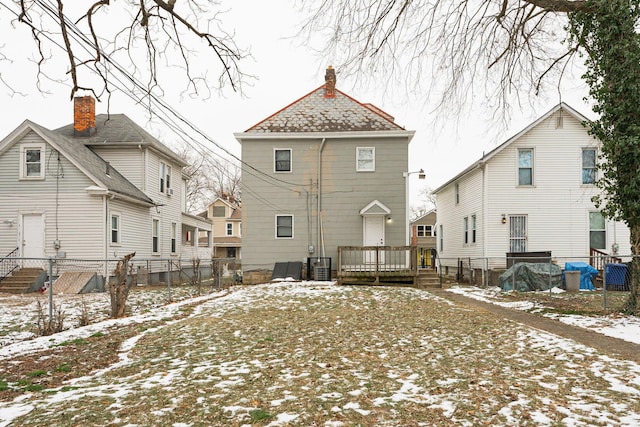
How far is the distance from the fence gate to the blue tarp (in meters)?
2.11

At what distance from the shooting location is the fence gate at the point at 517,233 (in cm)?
2083

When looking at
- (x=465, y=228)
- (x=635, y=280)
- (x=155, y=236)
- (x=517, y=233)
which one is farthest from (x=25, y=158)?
(x=635, y=280)

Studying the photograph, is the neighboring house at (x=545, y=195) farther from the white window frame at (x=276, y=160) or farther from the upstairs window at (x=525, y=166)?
the white window frame at (x=276, y=160)

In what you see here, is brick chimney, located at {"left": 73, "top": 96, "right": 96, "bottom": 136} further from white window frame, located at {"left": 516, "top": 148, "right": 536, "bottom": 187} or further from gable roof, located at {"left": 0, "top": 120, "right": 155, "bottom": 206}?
white window frame, located at {"left": 516, "top": 148, "right": 536, "bottom": 187}

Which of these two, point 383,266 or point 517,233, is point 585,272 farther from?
point 383,266

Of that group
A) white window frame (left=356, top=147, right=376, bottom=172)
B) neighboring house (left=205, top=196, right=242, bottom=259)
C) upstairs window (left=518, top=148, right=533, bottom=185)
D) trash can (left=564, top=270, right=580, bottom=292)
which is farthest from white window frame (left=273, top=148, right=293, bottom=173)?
neighboring house (left=205, top=196, right=242, bottom=259)

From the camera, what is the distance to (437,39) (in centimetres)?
986

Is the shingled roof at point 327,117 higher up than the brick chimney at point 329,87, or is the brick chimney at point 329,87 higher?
the brick chimney at point 329,87

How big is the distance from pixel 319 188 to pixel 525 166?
8686mm

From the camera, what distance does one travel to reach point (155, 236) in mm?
24922

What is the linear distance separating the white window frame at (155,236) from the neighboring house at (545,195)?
50.5 ft

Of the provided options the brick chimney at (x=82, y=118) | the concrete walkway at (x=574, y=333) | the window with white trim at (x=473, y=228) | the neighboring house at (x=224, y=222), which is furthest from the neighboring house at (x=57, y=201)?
the neighboring house at (x=224, y=222)

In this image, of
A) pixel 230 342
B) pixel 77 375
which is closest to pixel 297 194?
pixel 230 342

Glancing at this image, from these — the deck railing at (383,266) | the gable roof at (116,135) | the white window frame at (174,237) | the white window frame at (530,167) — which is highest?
the gable roof at (116,135)
